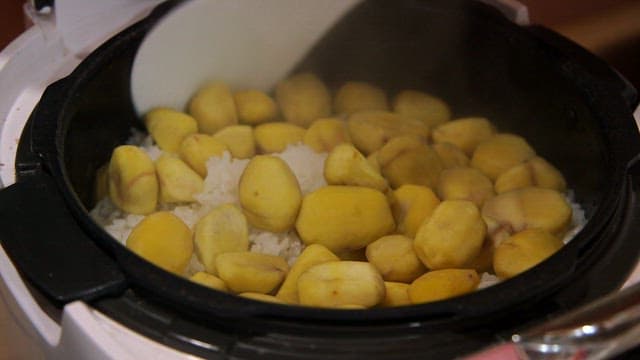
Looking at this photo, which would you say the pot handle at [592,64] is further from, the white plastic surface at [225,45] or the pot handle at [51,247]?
the pot handle at [51,247]

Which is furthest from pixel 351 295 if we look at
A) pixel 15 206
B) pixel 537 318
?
pixel 15 206

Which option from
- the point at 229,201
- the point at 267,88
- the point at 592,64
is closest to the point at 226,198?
the point at 229,201

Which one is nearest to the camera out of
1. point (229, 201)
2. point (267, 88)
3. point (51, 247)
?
point (51, 247)

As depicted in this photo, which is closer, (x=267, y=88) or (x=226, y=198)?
(x=226, y=198)

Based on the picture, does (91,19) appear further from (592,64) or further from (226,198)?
(592,64)

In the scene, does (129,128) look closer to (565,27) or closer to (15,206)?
(15,206)
